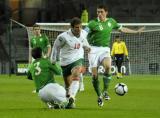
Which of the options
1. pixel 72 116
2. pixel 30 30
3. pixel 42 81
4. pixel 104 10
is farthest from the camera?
pixel 30 30

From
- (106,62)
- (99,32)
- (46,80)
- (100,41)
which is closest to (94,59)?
(106,62)

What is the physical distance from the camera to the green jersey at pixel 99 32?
57.0 feet

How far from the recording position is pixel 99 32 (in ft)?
57.2

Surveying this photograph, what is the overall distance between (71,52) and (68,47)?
0.44 ft

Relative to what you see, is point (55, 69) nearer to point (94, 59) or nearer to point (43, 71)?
point (43, 71)

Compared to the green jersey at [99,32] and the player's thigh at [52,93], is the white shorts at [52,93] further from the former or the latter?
the green jersey at [99,32]

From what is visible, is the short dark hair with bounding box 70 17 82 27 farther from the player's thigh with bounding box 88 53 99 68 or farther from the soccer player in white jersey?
the player's thigh with bounding box 88 53 99 68

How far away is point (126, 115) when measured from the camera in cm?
1299

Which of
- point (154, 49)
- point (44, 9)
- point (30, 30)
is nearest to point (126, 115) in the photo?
point (30, 30)

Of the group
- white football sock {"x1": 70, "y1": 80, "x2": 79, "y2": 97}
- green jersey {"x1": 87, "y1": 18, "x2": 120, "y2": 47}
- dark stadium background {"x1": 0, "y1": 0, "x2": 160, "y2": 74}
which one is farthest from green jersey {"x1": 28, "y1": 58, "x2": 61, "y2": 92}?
dark stadium background {"x1": 0, "y1": 0, "x2": 160, "y2": 74}

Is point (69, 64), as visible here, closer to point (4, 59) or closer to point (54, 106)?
point (54, 106)

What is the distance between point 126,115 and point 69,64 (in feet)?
8.18

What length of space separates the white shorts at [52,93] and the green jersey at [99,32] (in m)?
4.20

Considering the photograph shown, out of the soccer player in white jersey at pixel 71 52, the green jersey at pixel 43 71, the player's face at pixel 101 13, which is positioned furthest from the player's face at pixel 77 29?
the player's face at pixel 101 13
